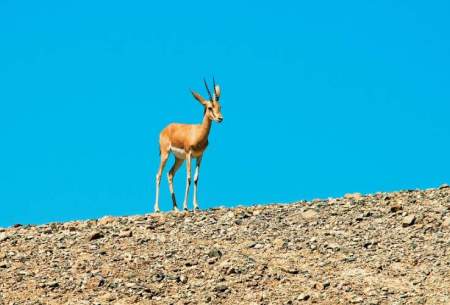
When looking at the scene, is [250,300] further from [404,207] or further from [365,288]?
[404,207]

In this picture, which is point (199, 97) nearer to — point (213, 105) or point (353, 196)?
point (213, 105)

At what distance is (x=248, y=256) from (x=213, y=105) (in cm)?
687

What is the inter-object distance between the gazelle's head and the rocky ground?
3.02 metres

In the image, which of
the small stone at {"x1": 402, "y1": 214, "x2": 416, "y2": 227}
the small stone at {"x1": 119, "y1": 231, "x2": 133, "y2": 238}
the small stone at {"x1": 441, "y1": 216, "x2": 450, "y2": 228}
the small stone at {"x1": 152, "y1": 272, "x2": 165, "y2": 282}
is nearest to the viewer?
the small stone at {"x1": 152, "y1": 272, "x2": 165, "y2": 282}

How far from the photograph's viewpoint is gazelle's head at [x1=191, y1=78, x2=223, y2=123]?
97.7 ft

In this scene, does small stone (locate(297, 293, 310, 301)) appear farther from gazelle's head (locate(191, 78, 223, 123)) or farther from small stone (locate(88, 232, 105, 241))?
gazelle's head (locate(191, 78, 223, 123))

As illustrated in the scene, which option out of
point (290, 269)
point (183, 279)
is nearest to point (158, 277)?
point (183, 279)

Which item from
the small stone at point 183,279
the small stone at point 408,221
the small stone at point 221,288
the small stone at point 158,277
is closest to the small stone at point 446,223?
the small stone at point 408,221

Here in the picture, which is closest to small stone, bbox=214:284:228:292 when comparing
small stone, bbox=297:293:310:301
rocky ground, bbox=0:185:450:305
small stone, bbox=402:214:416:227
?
rocky ground, bbox=0:185:450:305

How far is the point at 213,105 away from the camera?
30.0 m

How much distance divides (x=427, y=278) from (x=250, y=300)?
340 cm

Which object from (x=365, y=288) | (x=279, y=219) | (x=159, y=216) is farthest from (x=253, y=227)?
(x=365, y=288)

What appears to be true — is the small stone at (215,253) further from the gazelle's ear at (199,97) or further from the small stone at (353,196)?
the gazelle's ear at (199,97)

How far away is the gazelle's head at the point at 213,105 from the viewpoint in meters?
29.8
